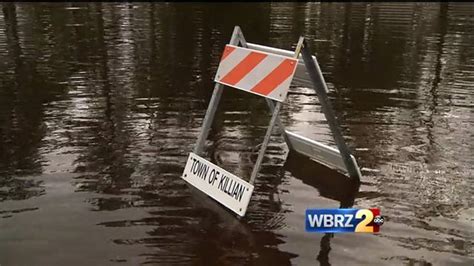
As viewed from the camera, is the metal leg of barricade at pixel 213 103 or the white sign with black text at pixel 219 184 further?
the metal leg of barricade at pixel 213 103

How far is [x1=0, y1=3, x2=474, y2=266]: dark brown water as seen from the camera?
4277mm

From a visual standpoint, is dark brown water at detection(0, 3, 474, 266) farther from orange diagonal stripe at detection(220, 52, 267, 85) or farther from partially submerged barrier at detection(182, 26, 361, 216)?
orange diagonal stripe at detection(220, 52, 267, 85)

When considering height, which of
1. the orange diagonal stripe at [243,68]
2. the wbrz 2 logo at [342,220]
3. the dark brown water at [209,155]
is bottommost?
the dark brown water at [209,155]

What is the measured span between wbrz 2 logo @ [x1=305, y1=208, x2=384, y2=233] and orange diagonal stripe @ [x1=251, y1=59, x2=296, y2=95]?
51.6 inches

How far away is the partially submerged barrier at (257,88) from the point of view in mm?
4562

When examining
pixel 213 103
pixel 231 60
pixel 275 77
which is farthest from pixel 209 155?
pixel 275 77

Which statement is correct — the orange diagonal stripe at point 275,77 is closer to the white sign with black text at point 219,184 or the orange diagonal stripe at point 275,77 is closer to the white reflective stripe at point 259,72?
the white reflective stripe at point 259,72

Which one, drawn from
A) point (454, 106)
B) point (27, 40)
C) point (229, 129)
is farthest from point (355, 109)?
point (27, 40)

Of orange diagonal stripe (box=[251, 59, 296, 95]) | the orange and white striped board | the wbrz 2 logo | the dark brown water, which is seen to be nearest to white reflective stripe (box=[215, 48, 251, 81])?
the orange and white striped board

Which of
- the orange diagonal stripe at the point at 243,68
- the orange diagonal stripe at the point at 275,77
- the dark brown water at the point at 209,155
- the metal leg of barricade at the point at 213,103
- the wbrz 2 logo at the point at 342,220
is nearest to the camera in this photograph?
the wbrz 2 logo at the point at 342,220

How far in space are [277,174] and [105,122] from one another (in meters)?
2.80

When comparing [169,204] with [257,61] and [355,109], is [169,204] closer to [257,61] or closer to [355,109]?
[257,61]

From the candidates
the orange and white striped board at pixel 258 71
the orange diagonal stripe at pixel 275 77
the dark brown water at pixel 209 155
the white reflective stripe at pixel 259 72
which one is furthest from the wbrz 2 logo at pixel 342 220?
the white reflective stripe at pixel 259 72

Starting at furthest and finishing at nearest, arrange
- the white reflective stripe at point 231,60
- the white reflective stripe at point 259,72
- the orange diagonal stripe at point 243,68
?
1. the white reflective stripe at point 231,60
2. the orange diagonal stripe at point 243,68
3. the white reflective stripe at point 259,72
